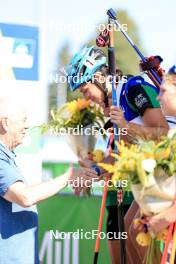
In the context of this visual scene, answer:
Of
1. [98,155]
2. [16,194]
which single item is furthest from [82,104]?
[16,194]

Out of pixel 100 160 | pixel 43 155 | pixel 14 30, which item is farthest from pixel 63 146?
pixel 100 160

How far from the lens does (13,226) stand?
2807 mm

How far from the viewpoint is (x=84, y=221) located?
4.32 metres

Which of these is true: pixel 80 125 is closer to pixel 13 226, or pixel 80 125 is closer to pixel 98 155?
pixel 98 155

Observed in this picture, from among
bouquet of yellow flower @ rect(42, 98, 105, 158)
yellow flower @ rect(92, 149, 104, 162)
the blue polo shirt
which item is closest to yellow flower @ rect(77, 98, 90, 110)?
bouquet of yellow flower @ rect(42, 98, 105, 158)

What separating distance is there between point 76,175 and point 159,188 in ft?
1.83

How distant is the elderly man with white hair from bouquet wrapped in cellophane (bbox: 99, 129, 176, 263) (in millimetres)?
484

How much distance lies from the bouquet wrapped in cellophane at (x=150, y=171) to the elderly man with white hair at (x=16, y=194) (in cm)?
48

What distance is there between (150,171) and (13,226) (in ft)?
2.56

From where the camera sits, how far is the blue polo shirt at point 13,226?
9.11 ft

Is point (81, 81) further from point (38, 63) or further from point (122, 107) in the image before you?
point (38, 63)

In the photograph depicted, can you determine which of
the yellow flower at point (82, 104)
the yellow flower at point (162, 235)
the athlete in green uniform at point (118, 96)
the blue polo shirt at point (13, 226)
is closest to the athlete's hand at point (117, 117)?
the athlete in green uniform at point (118, 96)

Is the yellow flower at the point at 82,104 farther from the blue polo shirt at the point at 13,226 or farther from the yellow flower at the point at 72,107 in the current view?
the blue polo shirt at the point at 13,226

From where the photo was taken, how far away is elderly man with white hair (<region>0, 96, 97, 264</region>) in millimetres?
2771
